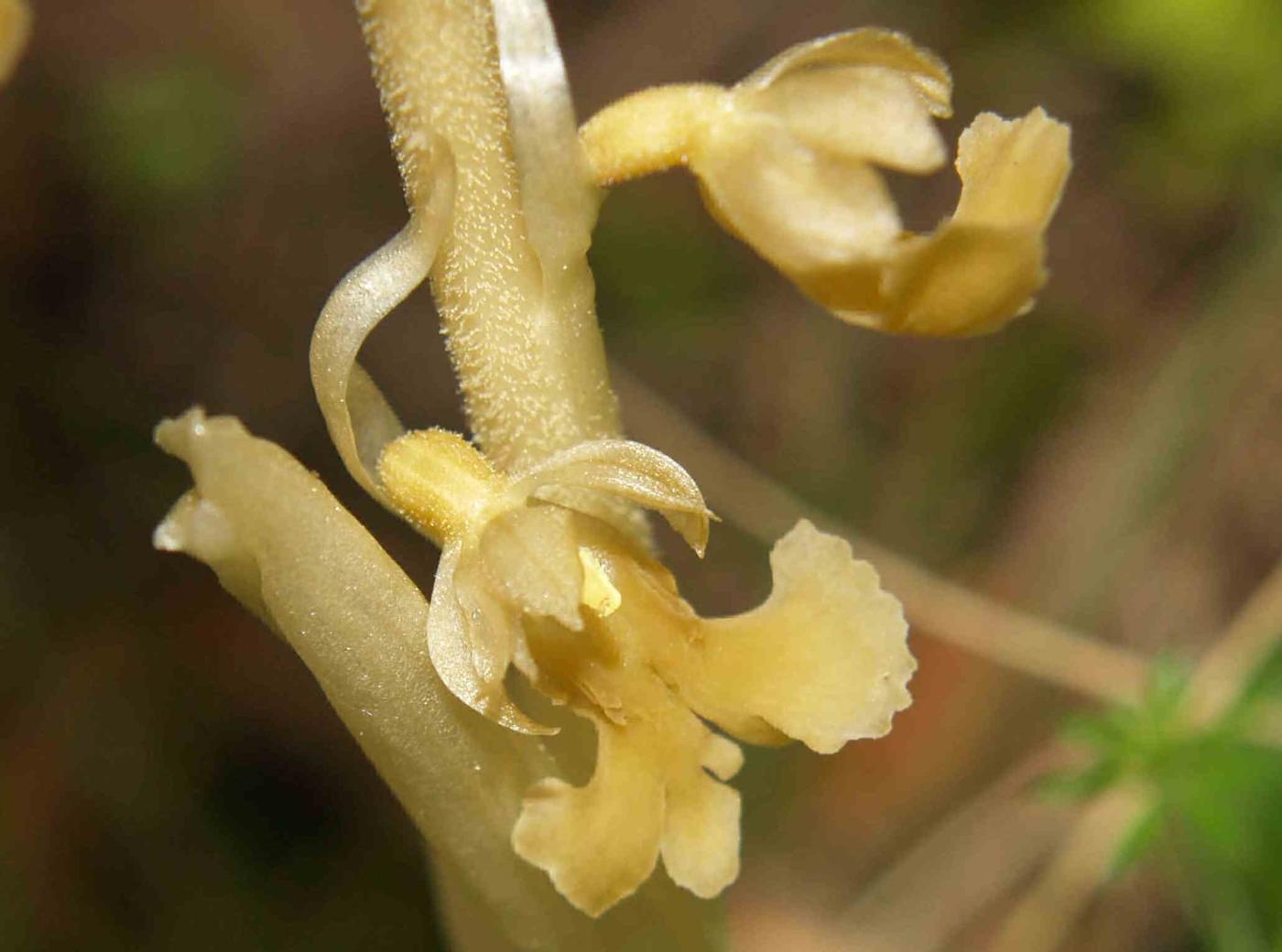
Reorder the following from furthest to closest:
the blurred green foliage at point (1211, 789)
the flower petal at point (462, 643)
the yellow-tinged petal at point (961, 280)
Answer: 1. the blurred green foliage at point (1211, 789)
2. the flower petal at point (462, 643)
3. the yellow-tinged petal at point (961, 280)

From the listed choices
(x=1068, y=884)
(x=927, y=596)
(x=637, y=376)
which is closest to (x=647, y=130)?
(x=927, y=596)

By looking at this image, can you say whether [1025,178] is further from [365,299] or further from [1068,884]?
[1068,884]

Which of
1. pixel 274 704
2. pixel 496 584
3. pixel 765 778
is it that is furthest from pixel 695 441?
pixel 496 584

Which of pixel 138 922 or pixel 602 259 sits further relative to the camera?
pixel 602 259

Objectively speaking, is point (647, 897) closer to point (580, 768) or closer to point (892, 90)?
point (580, 768)

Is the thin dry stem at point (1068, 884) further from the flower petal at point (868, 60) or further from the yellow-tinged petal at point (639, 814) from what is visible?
the flower petal at point (868, 60)

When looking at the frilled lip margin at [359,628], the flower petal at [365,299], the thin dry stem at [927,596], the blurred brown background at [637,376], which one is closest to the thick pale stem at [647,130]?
the flower petal at [365,299]

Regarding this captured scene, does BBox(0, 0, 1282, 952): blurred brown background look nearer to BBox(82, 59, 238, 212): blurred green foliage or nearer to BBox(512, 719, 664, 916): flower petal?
BBox(82, 59, 238, 212): blurred green foliage
